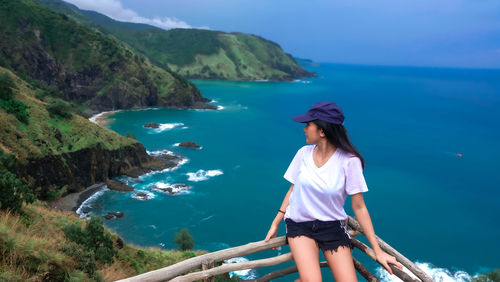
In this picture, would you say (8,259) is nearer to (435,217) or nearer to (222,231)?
(222,231)

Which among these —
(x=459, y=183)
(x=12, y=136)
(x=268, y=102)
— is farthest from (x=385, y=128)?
(x=12, y=136)

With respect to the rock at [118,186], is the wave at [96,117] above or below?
above

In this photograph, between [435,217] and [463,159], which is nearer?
[435,217]

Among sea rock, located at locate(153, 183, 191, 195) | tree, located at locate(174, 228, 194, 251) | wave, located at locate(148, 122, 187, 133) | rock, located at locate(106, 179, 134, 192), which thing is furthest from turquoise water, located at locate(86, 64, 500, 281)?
tree, located at locate(174, 228, 194, 251)

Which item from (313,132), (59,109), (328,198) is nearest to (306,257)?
(328,198)

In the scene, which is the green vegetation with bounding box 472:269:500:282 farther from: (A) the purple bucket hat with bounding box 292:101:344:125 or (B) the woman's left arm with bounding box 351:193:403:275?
(A) the purple bucket hat with bounding box 292:101:344:125

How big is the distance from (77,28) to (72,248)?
418 ft

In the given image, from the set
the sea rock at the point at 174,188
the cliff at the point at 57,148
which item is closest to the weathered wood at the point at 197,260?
the cliff at the point at 57,148

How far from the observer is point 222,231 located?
43.5 m

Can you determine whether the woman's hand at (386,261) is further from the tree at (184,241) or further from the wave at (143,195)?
the wave at (143,195)

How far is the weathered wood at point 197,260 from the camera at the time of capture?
15.8ft

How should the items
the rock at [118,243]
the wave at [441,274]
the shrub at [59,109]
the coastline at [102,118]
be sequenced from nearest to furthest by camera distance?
the rock at [118,243] < the wave at [441,274] < the shrub at [59,109] < the coastline at [102,118]

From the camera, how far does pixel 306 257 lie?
4805mm

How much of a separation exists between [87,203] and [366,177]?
47153 millimetres
